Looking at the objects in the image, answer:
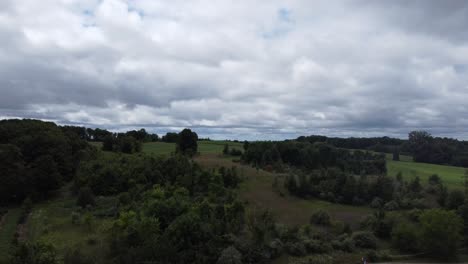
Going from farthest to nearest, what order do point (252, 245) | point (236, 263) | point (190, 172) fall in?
point (190, 172)
point (252, 245)
point (236, 263)

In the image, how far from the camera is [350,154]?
64812 mm

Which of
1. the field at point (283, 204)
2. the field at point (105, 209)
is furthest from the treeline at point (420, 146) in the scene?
the field at point (283, 204)

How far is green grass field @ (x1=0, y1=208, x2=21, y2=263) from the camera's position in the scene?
24.4m

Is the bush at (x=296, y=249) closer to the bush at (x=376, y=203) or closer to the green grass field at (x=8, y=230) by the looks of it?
the bush at (x=376, y=203)

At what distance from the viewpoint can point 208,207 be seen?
28.0 meters

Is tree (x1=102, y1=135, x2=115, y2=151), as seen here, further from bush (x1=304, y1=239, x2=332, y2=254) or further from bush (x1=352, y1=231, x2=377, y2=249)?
bush (x1=352, y1=231, x2=377, y2=249)

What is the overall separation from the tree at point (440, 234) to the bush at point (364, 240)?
3.71 m

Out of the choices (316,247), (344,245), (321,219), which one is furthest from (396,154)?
(316,247)

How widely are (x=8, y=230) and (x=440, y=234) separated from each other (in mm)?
35820

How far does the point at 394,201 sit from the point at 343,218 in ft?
27.9

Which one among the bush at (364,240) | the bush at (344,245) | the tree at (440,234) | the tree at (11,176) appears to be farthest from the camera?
the tree at (11,176)

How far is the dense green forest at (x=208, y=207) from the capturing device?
2322 centimetres

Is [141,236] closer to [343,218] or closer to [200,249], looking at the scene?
[200,249]

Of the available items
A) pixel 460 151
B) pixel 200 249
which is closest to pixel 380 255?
pixel 200 249
